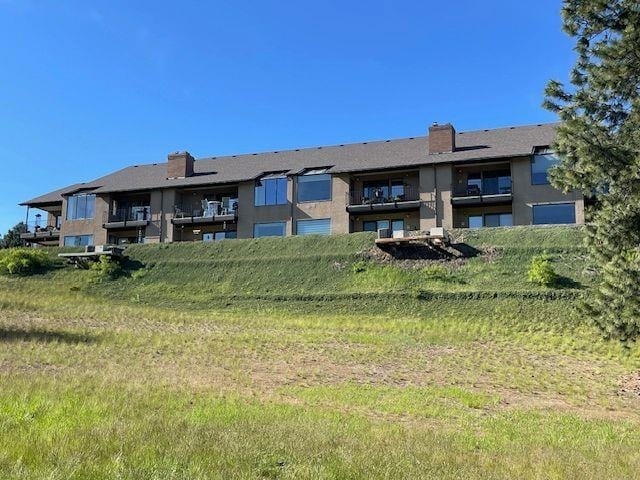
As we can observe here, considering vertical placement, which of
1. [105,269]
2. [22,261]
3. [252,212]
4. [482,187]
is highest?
[482,187]

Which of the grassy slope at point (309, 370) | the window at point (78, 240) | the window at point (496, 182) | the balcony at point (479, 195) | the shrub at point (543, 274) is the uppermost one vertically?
the window at point (496, 182)

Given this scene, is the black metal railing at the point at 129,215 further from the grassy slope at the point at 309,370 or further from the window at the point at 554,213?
the window at the point at 554,213

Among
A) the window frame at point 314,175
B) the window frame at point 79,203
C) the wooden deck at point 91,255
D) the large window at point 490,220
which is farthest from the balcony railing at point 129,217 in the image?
the large window at point 490,220

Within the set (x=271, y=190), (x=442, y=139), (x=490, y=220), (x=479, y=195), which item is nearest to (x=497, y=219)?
(x=490, y=220)

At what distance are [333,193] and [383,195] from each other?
357 centimetres

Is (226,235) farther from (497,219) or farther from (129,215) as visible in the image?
(497,219)

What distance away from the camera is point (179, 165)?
49.7 meters

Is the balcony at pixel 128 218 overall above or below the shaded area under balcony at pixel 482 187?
below

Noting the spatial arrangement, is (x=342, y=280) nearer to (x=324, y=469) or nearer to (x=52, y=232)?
(x=324, y=469)

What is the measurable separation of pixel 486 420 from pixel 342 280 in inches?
844

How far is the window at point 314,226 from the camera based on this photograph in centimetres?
4328

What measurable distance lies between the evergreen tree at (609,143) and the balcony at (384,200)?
2613 cm

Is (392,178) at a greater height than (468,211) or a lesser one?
greater

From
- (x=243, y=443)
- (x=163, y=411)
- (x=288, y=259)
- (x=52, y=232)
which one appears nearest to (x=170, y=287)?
(x=288, y=259)
